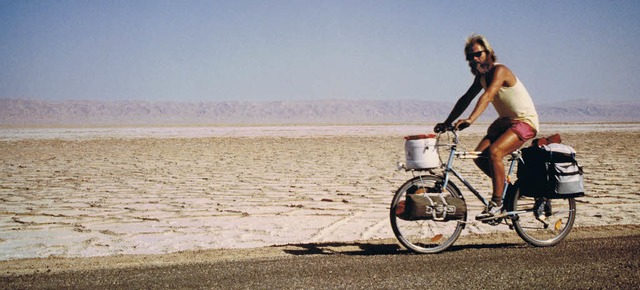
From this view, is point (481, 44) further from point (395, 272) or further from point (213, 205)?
point (213, 205)

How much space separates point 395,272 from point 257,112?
500ft

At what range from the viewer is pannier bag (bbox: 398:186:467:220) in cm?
454

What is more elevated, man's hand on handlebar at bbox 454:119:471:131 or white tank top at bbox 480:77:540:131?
white tank top at bbox 480:77:540:131

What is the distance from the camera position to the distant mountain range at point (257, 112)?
441ft

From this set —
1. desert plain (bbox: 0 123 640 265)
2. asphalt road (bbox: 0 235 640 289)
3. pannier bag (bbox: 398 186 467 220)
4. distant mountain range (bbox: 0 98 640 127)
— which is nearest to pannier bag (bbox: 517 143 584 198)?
asphalt road (bbox: 0 235 640 289)

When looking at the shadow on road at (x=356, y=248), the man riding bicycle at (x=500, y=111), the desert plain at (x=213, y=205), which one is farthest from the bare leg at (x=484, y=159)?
the desert plain at (x=213, y=205)

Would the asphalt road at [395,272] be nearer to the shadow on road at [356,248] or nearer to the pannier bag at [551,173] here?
the shadow on road at [356,248]

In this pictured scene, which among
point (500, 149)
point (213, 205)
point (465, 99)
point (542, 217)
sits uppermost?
point (465, 99)

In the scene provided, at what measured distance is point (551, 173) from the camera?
4.65 meters

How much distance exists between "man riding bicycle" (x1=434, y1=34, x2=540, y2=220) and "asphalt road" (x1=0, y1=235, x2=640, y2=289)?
63cm

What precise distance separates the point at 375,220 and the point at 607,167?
806cm

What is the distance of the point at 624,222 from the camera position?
5949 mm

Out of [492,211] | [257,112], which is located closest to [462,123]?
[492,211]

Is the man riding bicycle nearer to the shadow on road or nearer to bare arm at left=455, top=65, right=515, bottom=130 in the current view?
bare arm at left=455, top=65, right=515, bottom=130
